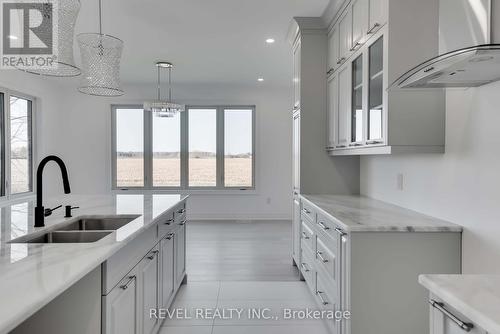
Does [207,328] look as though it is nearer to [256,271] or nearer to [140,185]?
[256,271]

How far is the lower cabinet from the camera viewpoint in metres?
1.53

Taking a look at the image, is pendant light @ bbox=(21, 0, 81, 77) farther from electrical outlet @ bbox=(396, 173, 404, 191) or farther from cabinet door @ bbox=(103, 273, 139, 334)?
electrical outlet @ bbox=(396, 173, 404, 191)

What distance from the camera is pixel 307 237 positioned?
3201mm

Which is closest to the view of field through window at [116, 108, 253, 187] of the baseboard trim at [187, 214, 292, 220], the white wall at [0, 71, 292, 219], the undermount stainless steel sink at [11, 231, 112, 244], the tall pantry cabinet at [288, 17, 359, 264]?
the white wall at [0, 71, 292, 219]

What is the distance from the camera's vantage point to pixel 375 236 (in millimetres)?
1972

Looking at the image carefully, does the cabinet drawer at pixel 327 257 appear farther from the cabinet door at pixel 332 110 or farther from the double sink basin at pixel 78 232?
the double sink basin at pixel 78 232

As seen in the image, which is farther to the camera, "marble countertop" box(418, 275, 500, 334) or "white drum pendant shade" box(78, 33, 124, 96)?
"white drum pendant shade" box(78, 33, 124, 96)

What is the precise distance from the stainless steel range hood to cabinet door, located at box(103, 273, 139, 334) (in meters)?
1.70

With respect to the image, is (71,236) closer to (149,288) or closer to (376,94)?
(149,288)

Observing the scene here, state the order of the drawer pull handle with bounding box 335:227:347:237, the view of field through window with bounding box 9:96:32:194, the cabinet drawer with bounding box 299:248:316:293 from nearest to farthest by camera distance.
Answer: the drawer pull handle with bounding box 335:227:347:237 → the cabinet drawer with bounding box 299:248:316:293 → the view of field through window with bounding box 9:96:32:194

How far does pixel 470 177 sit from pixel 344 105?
4.53 feet

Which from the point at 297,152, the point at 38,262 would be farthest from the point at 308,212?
the point at 38,262

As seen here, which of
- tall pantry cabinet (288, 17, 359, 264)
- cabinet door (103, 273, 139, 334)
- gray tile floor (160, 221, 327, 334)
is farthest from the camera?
tall pantry cabinet (288, 17, 359, 264)

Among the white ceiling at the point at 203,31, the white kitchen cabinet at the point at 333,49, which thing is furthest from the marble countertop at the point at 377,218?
the white ceiling at the point at 203,31
